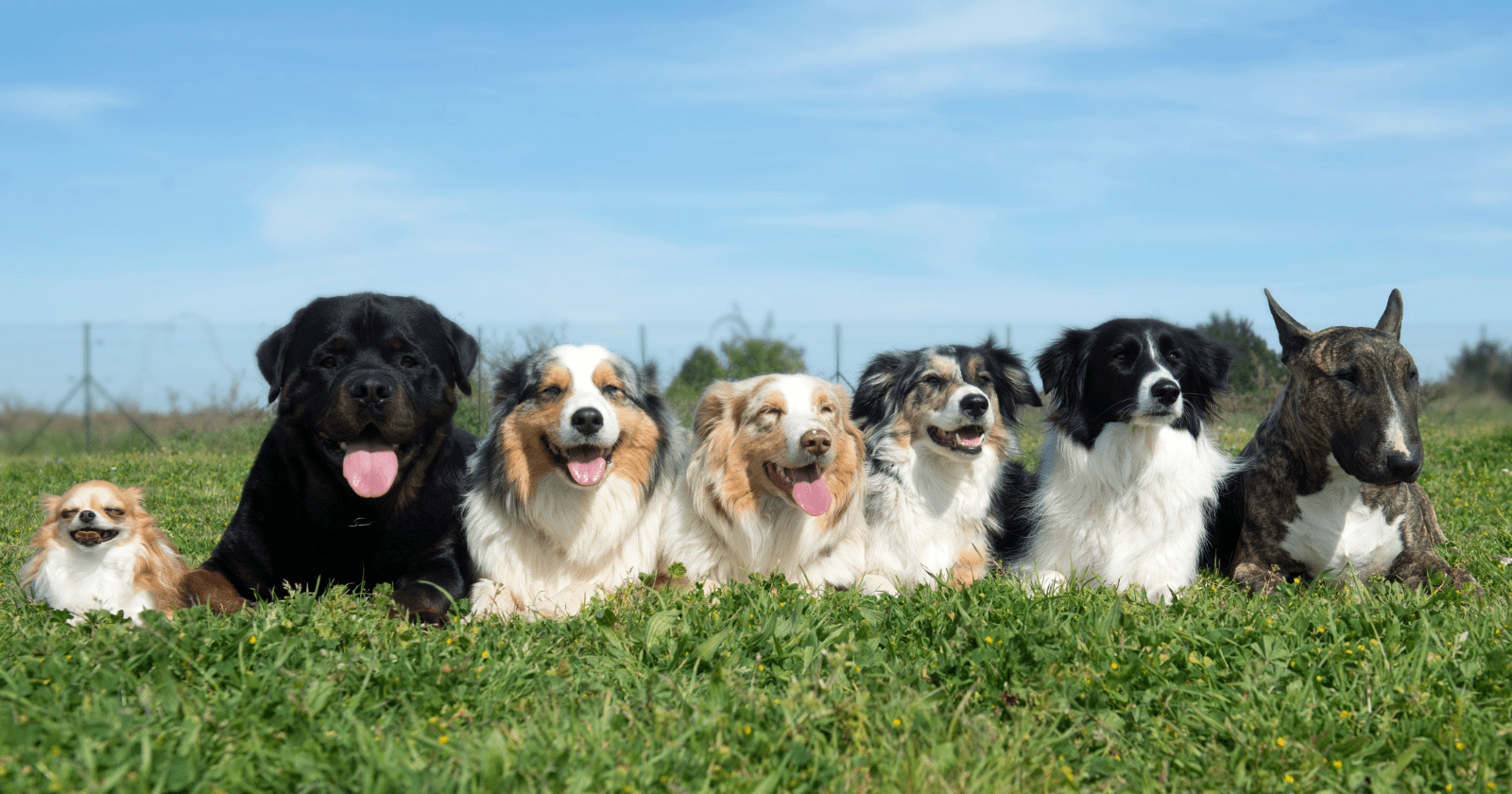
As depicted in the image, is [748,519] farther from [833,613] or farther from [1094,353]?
[1094,353]

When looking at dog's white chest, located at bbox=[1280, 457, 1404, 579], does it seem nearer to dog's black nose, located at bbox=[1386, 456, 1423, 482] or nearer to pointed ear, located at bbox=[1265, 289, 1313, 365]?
dog's black nose, located at bbox=[1386, 456, 1423, 482]

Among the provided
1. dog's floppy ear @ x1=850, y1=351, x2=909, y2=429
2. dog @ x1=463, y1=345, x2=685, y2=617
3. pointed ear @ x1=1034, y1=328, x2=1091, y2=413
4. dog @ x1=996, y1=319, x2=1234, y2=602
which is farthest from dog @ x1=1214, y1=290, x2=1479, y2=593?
dog @ x1=463, y1=345, x2=685, y2=617

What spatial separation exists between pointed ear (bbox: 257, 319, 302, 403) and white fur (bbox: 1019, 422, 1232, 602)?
4161mm

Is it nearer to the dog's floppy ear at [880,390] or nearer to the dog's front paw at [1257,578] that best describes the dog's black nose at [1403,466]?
the dog's front paw at [1257,578]

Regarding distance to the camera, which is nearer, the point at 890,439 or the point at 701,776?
the point at 701,776

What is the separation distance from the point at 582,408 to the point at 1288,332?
3.87 metres

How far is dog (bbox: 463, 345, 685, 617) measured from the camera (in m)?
4.68

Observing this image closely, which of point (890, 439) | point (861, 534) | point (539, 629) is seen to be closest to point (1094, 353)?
point (890, 439)

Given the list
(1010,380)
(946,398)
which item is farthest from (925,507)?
(1010,380)

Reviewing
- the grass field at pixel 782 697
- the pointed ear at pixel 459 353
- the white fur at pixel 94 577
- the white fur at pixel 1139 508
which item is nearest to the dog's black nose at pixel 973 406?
the white fur at pixel 1139 508

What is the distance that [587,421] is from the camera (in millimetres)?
4477

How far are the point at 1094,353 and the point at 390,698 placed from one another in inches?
156

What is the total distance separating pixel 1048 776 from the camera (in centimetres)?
290

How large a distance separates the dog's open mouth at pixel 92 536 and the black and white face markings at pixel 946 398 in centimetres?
405
